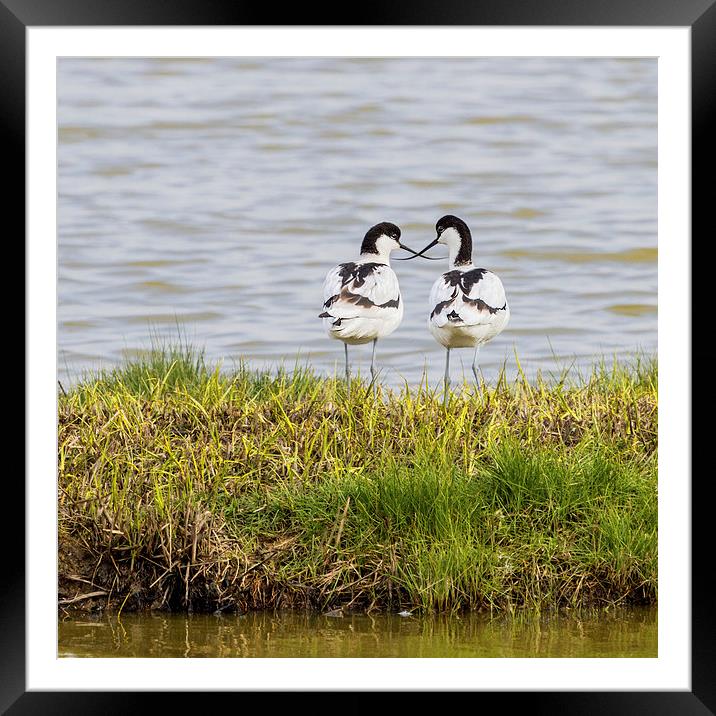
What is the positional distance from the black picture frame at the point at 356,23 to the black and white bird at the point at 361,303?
230cm

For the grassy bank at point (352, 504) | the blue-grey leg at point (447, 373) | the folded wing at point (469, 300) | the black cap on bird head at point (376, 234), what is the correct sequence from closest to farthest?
the grassy bank at point (352, 504) < the blue-grey leg at point (447, 373) < the folded wing at point (469, 300) < the black cap on bird head at point (376, 234)

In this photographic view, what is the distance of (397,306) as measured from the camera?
20.6 feet

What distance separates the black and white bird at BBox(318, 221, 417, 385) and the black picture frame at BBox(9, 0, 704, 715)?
2.30m

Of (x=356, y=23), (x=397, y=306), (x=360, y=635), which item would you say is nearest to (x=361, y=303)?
(x=397, y=306)

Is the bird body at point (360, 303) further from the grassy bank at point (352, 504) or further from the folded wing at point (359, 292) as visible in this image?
the grassy bank at point (352, 504)

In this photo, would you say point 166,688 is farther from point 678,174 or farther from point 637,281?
point 637,281

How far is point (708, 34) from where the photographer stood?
402 cm

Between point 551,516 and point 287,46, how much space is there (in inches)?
78.3

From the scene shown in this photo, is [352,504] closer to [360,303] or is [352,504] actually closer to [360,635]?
[360,635]

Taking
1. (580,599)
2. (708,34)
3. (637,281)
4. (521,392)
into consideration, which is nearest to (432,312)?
(521,392)

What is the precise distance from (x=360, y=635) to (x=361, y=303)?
7.01ft

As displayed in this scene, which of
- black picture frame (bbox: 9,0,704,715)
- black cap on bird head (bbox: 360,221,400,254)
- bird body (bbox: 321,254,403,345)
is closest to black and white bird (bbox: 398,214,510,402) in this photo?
bird body (bbox: 321,254,403,345)

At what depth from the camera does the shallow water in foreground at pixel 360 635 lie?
4.31 metres

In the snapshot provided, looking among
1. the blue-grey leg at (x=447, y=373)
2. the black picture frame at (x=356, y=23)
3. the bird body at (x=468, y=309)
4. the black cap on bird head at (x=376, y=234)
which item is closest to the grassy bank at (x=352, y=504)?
the blue-grey leg at (x=447, y=373)
